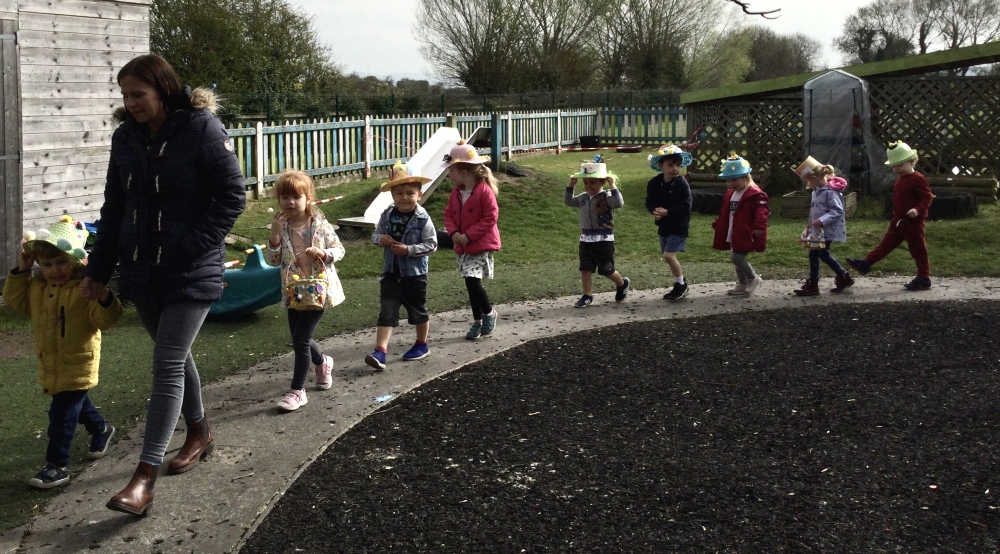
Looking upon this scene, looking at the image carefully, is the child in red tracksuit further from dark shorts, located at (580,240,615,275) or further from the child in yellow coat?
the child in yellow coat

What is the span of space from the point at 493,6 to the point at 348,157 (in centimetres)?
2520

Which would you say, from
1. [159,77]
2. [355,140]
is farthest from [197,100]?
[355,140]

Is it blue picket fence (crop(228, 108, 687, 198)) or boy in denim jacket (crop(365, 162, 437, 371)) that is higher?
blue picket fence (crop(228, 108, 687, 198))

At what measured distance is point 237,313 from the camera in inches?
338

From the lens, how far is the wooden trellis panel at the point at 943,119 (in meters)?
17.0

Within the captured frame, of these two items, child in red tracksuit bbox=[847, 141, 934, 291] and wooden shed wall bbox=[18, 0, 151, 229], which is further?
child in red tracksuit bbox=[847, 141, 934, 291]

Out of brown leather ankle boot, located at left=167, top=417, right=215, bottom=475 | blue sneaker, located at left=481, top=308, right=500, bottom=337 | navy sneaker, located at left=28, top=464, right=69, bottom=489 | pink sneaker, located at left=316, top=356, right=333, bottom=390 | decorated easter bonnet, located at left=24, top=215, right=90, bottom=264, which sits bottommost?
navy sneaker, located at left=28, top=464, right=69, bottom=489

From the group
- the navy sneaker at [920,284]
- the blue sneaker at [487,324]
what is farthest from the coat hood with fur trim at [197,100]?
the navy sneaker at [920,284]

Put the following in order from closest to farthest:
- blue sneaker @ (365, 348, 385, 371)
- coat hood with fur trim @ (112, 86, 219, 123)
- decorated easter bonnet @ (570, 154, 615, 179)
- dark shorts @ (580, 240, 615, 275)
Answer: coat hood with fur trim @ (112, 86, 219, 123) < blue sneaker @ (365, 348, 385, 371) < decorated easter bonnet @ (570, 154, 615, 179) < dark shorts @ (580, 240, 615, 275)

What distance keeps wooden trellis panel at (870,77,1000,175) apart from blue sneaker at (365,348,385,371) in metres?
13.2

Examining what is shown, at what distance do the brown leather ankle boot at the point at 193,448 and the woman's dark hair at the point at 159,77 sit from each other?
1.60 m

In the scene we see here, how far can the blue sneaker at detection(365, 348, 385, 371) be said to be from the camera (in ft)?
22.5

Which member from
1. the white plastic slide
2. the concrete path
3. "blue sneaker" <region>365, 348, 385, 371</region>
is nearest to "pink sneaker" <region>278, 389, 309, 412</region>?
the concrete path

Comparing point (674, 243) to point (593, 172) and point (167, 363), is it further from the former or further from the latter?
point (167, 363)
